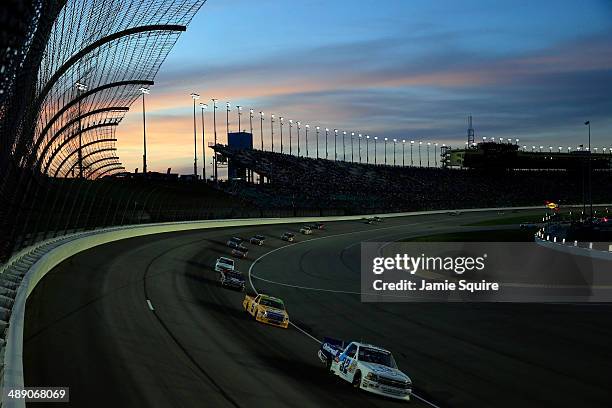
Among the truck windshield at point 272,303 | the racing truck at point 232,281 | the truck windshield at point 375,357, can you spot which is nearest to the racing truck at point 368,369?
the truck windshield at point 375,357

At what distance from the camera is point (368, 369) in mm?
20578

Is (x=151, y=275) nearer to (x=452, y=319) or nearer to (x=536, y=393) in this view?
(x=452, y=319)

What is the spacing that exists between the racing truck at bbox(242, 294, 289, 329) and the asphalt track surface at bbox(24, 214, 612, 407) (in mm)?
510

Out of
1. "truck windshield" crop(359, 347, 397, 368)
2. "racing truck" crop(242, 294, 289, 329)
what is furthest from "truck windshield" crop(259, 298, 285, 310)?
"truck windshield" crop(359, 347, 397, 368)

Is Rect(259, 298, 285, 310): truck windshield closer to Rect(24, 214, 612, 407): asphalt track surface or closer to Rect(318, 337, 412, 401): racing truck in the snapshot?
Rect(24, 214, 612, 407): asphalt track surface

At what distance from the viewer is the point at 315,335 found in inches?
1191

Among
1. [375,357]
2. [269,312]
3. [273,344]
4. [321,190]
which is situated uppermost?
[321,190]

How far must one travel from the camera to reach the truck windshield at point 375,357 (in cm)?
2133

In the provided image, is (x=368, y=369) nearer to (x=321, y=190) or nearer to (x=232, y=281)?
(x=232, y=281)

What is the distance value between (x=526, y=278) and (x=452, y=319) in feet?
43.9

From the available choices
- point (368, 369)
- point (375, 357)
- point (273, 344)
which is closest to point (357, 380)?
point (368, 369)

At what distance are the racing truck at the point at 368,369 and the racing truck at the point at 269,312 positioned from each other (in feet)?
26.2

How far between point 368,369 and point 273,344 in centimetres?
744

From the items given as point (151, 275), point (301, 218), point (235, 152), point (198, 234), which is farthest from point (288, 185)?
point (151, 275)
